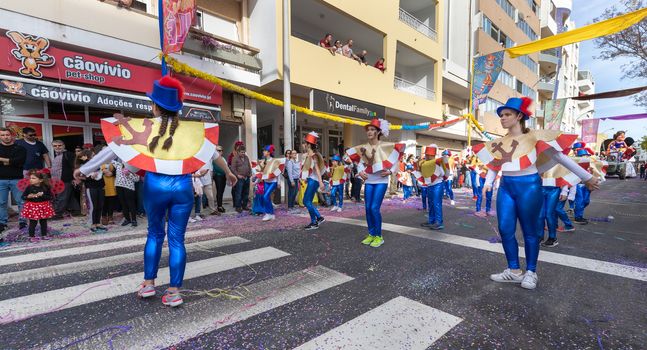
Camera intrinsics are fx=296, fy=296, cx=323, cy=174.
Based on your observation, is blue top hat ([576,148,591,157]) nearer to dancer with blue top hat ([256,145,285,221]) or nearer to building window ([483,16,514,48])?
dancer with blue top hat ([256,145,285,221])

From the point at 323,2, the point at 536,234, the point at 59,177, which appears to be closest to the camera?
the point at 536,234

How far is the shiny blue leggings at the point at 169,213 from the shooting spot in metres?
2.55

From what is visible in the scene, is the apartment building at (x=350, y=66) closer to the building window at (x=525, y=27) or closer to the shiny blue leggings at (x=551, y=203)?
the shiny blue leggings at (x=551, y=203)

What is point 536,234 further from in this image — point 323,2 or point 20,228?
point 323,2

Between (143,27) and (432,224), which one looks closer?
(432,224)

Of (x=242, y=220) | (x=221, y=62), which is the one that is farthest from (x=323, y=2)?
(x=242, y=220)

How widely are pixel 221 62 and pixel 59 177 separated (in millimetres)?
6093

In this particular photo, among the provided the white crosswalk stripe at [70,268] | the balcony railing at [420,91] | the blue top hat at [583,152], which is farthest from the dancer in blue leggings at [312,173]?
the balcony railing at [420,91]

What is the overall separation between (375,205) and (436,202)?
2.29 m

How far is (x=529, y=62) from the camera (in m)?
34.6

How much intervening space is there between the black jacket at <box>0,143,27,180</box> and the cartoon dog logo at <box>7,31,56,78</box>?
8.67 feet

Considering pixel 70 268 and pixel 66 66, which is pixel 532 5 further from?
pixel 70 268

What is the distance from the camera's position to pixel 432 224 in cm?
645

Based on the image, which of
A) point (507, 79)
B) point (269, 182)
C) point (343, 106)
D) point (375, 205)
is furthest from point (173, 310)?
point (507, 79)
